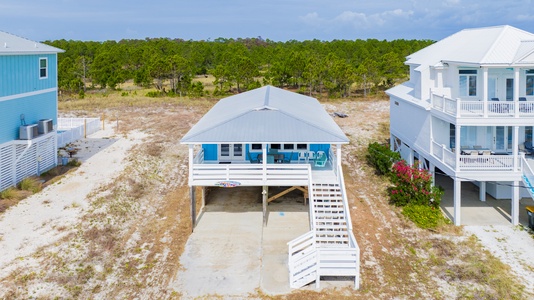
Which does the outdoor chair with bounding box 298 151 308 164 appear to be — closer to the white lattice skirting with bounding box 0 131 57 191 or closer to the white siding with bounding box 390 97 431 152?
the white siding with bounding box 390 97 431 152

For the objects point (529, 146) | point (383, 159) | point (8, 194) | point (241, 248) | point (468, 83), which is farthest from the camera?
point (383, 159)

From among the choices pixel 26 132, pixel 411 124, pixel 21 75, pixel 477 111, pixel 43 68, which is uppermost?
pixel 43 68

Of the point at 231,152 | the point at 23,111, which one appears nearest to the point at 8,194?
the point at 23,111

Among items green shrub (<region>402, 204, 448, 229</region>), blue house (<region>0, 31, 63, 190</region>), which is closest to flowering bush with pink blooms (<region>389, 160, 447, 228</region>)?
green shrub (<region>402, 204, 448, 229</region>)

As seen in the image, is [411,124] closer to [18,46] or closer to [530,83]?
[530,83]

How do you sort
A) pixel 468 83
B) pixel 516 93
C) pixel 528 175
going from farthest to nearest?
1. pixel 468 83
2. pixel 516 93
3. pixel 528 175

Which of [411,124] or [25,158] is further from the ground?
[411,124]

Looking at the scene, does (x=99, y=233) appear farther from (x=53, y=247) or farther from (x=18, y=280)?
(x=18, y=280)
